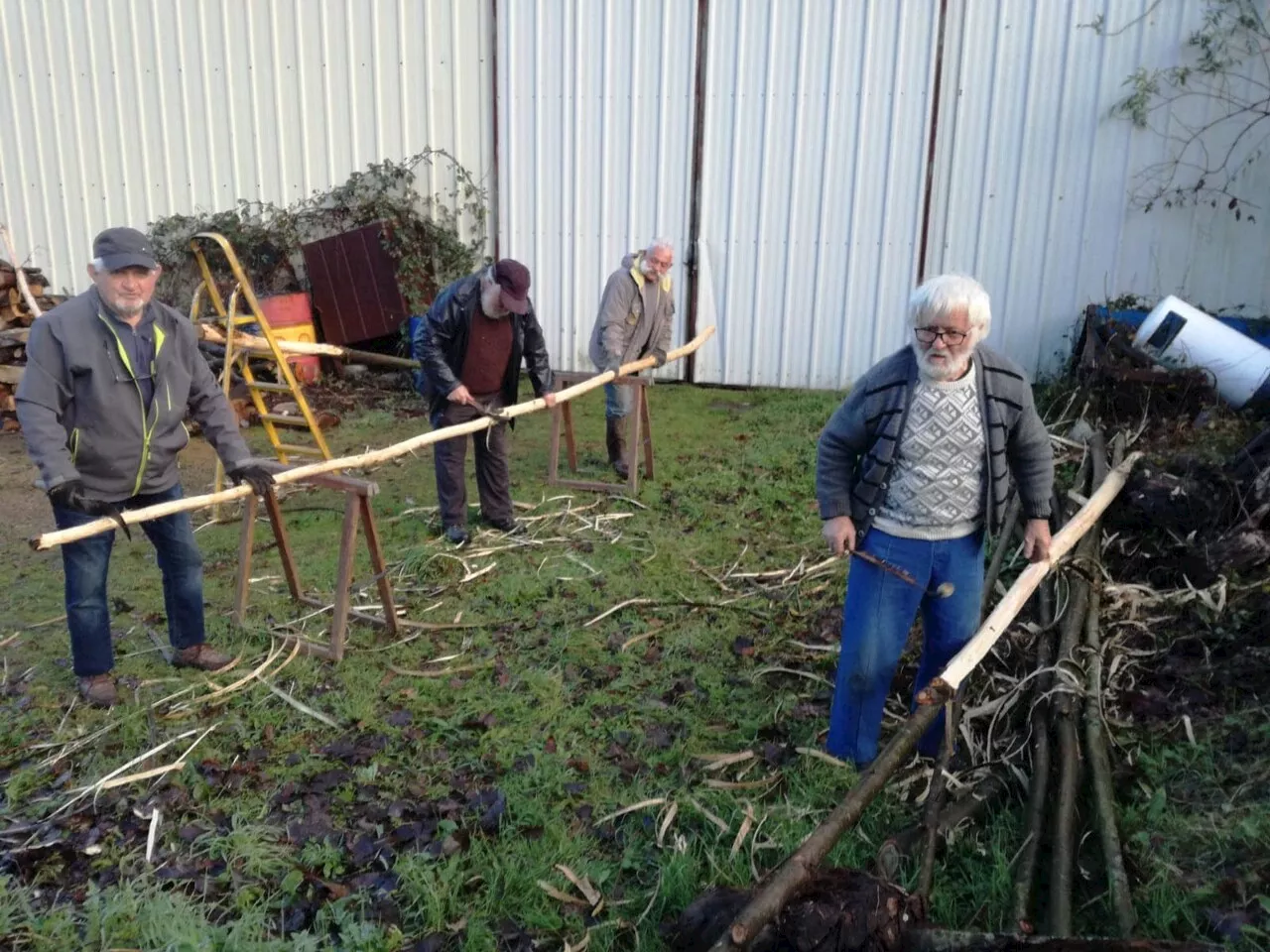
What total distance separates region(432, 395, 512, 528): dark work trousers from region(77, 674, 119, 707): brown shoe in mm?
2380

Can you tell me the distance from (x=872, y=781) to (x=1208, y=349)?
625 cm

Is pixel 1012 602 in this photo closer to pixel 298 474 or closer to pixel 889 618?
pixel 889 618

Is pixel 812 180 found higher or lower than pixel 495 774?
higher

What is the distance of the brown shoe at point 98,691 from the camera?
4.42 meters

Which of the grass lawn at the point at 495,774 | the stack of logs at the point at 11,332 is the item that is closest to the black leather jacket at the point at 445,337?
the grass lawn at the point at 495,774

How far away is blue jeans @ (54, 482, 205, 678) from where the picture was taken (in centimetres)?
→ 422

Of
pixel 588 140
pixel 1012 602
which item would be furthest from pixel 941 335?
pixel 588 140

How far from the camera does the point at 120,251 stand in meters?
3.97

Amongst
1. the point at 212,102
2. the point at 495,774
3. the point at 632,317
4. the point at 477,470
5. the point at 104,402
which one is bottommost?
the point at 495,774

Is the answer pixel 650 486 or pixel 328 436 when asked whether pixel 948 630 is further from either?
pixel 328 436

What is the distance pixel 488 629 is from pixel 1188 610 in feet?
11.3

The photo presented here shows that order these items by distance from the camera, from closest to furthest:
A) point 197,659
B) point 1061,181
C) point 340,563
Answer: point 197,659 < point 340,563 < point 1061,181

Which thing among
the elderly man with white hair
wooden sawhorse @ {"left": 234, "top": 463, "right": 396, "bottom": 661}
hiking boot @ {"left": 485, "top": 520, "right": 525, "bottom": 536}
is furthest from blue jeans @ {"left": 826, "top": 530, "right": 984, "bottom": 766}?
hiking boot @ {"left": 485, "top": 520, "right": 525, "bottom": 536}

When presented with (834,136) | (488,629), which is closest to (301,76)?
(834,136)
